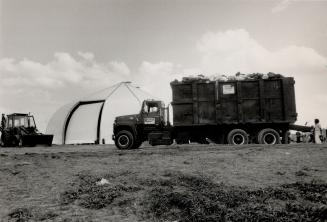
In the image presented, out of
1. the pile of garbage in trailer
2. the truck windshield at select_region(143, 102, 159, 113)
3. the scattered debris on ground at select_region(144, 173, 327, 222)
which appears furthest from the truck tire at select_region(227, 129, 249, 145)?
the scattered debris on ground at select_region(144, 173, 327, 222)

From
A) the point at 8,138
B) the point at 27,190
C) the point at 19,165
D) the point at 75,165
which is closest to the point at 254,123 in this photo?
the point at 75,165

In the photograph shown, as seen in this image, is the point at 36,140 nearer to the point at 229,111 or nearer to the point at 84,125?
the point at 84,125

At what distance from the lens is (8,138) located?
26953 millimetres

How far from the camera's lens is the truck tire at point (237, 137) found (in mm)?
18266

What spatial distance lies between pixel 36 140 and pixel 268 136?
16.0 meters

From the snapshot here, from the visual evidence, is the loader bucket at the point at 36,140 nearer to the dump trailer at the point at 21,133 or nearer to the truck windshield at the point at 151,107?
the dump trailer at the point at 21,133

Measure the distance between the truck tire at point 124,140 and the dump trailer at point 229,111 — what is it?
0.61 ft

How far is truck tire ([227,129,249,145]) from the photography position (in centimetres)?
1827

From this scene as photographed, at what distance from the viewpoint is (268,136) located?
1836 cm

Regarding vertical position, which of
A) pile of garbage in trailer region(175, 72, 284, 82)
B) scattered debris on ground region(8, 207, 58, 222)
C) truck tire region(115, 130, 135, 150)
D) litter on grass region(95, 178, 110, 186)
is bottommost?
scattered debris on ground region(8, 207, 58, 222)

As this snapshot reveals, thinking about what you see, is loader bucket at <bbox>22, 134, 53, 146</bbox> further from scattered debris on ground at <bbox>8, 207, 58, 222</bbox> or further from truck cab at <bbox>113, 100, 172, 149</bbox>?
scattered debris on ground at <bbox>8, 207, 58, 222</bbox>

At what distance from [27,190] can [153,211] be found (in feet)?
10.8

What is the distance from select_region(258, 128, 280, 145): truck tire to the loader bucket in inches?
595

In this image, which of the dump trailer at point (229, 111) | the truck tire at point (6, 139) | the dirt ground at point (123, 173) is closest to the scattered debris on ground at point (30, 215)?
the dirt ground at point (123, 173)
